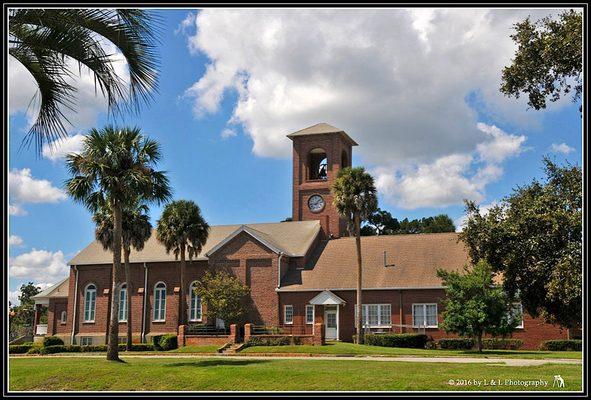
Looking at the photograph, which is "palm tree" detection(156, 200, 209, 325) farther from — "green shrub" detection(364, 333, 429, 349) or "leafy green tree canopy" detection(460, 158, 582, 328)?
"leafy green tree canopy" detection(460, 158, 582, 328)

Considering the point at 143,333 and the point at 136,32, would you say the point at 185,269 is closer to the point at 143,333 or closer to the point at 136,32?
the point at 143,333

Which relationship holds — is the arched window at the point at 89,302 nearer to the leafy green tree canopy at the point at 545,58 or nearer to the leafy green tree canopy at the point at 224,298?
the leafy green tree canopy at the point at 224,298

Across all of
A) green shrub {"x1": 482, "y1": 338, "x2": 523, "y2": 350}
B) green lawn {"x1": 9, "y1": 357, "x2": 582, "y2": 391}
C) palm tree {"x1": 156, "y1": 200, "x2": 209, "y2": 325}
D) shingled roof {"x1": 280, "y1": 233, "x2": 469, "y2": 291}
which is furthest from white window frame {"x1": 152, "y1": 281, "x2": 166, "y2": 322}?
green lawn {"x1": 9, "y1": 357, "x2": 582, "y2": 391}

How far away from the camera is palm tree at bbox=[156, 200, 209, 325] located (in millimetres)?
49281

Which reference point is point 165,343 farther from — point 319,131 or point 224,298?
point 319,131

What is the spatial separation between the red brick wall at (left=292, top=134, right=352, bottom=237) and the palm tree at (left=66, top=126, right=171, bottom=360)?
28.9 m

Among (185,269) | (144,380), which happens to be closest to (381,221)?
(185,269)

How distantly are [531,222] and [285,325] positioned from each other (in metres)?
33.3

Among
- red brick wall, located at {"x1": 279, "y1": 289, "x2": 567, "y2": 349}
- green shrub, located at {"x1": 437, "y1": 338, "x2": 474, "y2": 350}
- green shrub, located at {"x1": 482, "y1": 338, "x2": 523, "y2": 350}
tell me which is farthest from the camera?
red brick wall, located at {"x1": 279, "y1": 289, "x2": 567, "y2": 349}

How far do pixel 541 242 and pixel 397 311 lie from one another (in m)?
29.6

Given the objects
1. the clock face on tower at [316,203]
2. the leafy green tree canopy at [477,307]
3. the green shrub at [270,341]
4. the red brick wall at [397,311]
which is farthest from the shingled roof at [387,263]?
the leafy green tree canopy at [477,307]

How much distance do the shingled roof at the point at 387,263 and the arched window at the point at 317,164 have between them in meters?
9.72

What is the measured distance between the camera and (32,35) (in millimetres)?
9875

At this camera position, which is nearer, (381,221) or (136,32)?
(136,32)
